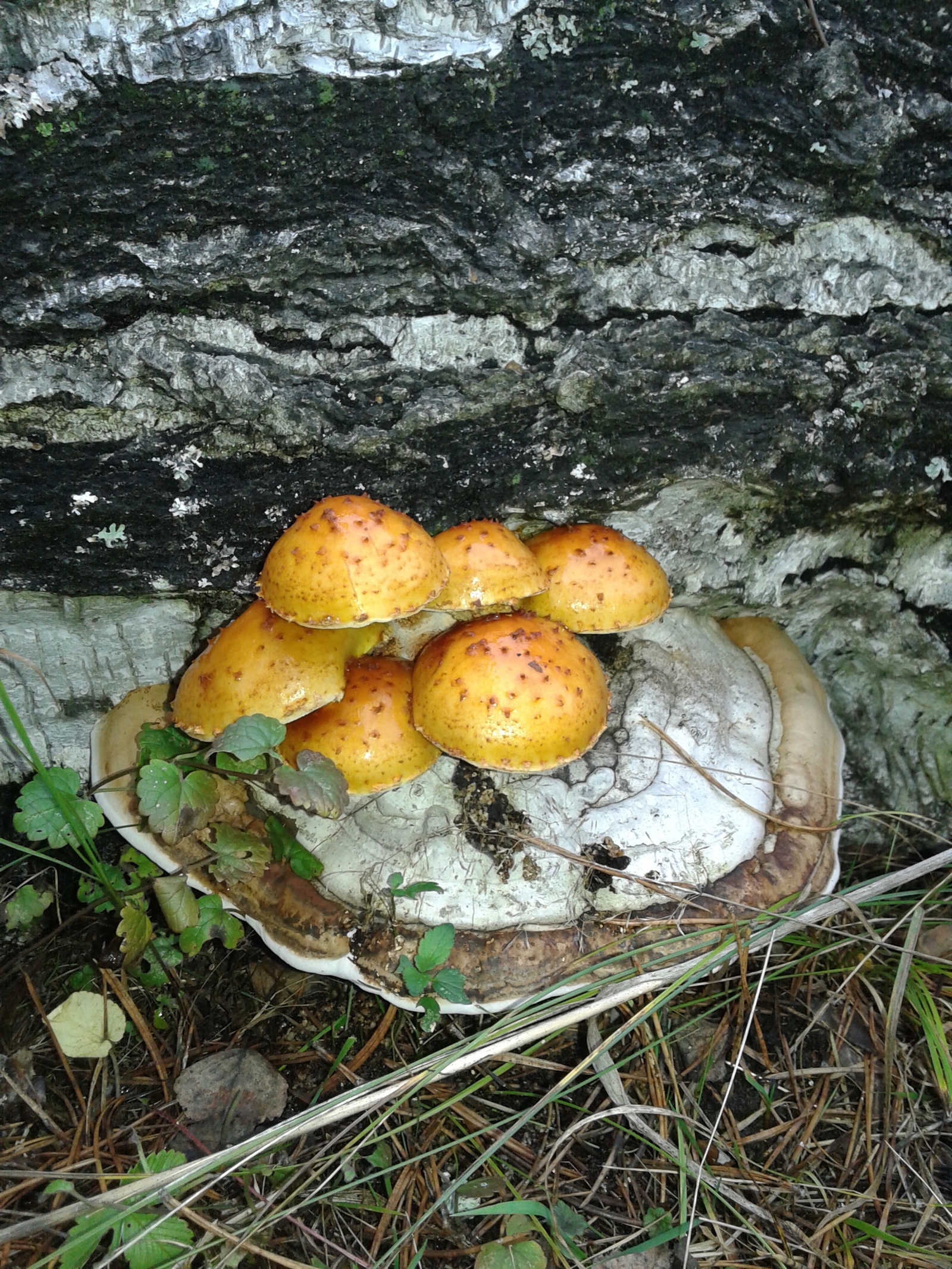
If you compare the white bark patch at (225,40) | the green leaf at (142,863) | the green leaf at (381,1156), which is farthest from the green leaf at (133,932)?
the white bark patch at (225,40)

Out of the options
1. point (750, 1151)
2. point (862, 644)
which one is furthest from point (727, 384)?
point (750, 1151)

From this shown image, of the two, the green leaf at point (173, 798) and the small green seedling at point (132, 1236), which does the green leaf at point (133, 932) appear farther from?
the small green seedling at point (132, 1236)

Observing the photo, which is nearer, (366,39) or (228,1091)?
(366,39)

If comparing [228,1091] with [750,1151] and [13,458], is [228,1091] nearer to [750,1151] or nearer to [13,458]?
[750,1151]

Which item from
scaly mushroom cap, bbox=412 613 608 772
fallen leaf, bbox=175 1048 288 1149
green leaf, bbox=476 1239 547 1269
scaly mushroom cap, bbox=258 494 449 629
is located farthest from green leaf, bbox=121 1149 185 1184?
scaly mushroom cap, bbox=258 494 449 629

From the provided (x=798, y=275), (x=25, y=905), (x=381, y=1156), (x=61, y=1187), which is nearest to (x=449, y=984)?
(x=381, y=1156)

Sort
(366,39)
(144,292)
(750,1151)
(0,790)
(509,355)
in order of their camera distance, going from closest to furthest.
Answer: (366,39) < (144,292) < (509,355) < (750,1151) < (0,790)

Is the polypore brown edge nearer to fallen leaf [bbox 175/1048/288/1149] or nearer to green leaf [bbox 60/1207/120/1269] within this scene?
fallen leaf [bbox 175/1048/288/1149]
